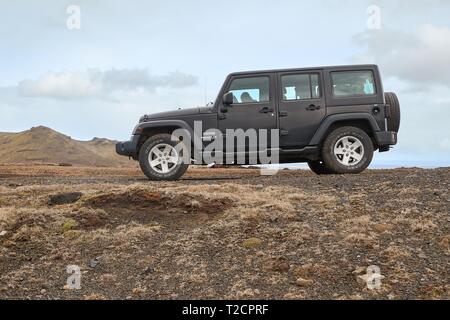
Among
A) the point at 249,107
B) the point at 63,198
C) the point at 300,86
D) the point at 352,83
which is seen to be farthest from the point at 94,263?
the point at 352,83

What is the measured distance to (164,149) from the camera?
35.9 feet

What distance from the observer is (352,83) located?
11.0 metres

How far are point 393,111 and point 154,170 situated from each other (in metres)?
4.88

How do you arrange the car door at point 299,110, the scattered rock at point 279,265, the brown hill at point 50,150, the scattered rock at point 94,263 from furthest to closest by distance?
the brown hill at point 50,150 → the car door at point 299,110 → the scattered rock at point 94,263 → the scattered rock at point 279,265

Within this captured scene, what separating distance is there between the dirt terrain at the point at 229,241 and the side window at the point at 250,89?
236 centimetres

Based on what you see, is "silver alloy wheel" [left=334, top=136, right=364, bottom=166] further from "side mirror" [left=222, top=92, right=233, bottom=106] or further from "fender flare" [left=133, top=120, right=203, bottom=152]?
"fender flare" [left=133, top=120, right=203, bottom=152]

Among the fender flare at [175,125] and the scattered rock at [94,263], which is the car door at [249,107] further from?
the scattered rock at [94,263]

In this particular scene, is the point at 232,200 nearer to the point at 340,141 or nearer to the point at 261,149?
the point at 261,149

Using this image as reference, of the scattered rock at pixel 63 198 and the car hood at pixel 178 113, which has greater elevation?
the car hood at pixel 178 113

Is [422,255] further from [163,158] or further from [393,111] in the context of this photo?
[163,158]

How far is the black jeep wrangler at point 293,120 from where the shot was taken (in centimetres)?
1076

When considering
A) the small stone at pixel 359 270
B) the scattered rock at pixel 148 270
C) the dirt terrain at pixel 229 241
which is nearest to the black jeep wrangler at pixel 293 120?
the dirt terrain at pixel 229 241
